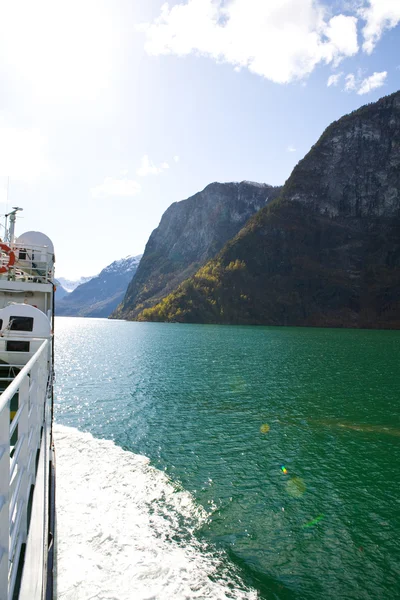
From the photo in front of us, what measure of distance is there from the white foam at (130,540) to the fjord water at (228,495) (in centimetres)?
4

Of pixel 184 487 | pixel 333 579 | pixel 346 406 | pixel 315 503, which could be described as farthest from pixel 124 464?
pixel 346 406

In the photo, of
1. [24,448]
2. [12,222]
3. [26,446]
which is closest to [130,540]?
[26,446]

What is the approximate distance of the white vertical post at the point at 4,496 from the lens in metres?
4.38

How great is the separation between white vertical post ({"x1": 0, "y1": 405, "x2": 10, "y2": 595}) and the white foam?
683 centimetres

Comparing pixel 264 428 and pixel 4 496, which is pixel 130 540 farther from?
pixel 264 428

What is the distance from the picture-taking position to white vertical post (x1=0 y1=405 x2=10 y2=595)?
438 centimetres

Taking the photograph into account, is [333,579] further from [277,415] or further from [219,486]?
[277,415]

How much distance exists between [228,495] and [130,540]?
492 centimetres

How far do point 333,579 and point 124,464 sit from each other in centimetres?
1103

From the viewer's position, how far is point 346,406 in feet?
101

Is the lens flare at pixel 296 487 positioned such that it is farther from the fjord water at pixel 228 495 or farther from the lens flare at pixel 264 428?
the lens flare at pixel 264 428

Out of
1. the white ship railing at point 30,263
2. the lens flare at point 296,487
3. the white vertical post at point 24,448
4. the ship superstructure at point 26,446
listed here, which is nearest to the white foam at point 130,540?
the ship superstructure at point 26,446

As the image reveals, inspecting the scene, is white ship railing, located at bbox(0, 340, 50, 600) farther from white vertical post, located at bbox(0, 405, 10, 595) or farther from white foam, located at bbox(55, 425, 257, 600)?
white foam, located at bbox(55, 425, 257, 600)

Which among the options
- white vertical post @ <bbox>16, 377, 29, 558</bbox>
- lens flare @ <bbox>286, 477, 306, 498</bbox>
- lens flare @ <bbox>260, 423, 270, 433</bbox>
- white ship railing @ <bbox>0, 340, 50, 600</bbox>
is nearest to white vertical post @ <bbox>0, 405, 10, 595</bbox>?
white ship railing @ <bbox>0, 340, 50, 600</bbox>
